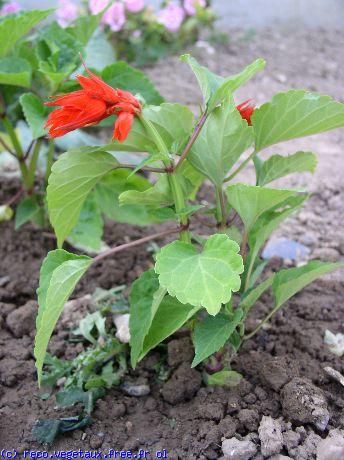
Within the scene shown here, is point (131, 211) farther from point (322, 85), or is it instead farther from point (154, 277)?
point (322, 85)

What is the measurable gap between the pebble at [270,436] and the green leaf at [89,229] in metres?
0.80

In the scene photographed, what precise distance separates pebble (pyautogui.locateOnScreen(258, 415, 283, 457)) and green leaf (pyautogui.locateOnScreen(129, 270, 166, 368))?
0.30 m

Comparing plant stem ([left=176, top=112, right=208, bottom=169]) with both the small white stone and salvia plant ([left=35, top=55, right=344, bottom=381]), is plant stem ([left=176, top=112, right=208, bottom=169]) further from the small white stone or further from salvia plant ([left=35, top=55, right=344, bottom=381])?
the small white stone

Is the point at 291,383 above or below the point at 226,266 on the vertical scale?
below

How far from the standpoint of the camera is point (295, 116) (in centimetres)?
128

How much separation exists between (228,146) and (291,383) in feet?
1.74

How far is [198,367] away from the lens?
1518 millimetres

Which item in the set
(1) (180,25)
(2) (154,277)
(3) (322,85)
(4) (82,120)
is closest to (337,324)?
(2) (154,277)

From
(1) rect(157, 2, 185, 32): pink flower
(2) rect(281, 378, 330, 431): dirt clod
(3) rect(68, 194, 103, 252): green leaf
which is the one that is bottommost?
(1) rect(157, 2, 185, 32): pink flower

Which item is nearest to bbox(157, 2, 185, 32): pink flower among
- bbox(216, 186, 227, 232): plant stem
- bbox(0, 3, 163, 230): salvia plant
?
bbox(0, 3, 163, 230): salvia plant

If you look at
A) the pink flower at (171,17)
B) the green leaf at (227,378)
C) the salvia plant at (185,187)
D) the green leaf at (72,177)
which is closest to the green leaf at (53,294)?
the salvia plant at (185,187)

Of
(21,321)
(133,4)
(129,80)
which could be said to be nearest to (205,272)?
(21,321)

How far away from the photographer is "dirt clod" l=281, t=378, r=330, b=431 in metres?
1.32

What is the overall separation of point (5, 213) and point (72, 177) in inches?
37.6
